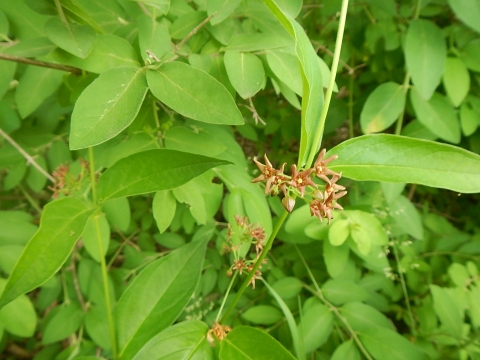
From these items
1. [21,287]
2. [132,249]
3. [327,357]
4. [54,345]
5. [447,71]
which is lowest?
[54,345]

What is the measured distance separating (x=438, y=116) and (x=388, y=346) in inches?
26.4

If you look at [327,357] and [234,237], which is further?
[327,357]

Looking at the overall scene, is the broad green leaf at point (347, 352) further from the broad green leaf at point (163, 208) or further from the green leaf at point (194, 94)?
the green leaf at point (194, 94)

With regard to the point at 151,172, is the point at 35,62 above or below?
above

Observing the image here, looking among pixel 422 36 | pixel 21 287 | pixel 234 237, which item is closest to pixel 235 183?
pixel 234 237

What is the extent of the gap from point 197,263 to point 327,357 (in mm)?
702

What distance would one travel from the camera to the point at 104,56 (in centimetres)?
57

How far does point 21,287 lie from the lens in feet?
1.40

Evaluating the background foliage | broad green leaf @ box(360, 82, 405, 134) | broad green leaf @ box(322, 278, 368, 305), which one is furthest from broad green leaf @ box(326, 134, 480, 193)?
broad green leaf @ box(322, 278, 368, 305)

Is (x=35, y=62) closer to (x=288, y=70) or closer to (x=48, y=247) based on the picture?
(x=48, y=247)

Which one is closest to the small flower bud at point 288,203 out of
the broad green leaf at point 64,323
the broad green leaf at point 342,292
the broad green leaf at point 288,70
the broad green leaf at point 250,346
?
the broad green leaf at point 250,346

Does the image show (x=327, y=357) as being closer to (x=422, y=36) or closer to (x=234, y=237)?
(x=234, y=237)

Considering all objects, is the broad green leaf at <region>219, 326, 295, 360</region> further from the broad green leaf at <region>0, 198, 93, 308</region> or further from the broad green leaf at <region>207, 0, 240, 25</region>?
the broad green leaf at <region>207, 0, 240, 25</region>

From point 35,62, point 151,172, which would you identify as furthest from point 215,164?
point 35,62
